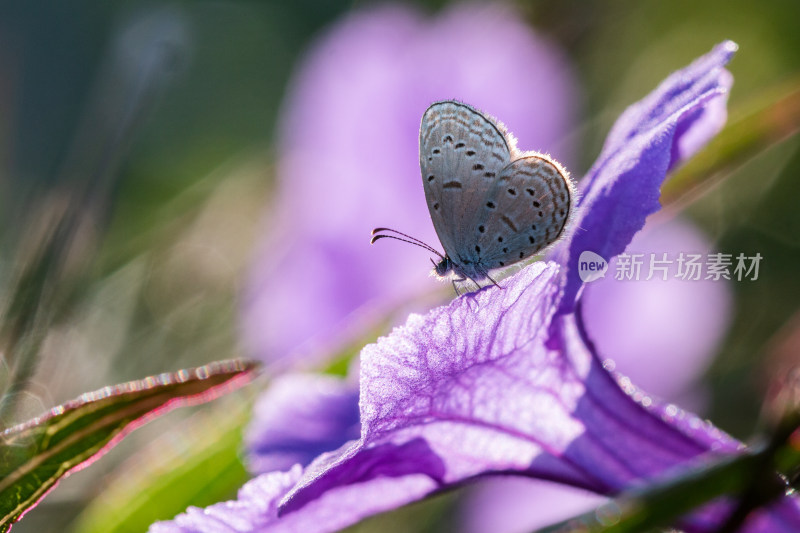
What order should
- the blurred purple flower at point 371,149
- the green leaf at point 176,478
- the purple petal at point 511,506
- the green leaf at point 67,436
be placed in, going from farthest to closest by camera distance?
the blurred purple flower at point 371,149 < the purple petal at point 511,506 < the green leaf at point 176,478 < the green leaf at point 67,436

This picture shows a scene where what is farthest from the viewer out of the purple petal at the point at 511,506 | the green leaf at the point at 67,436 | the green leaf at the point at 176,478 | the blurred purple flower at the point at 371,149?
the blurred purple flower at the point at 371,149

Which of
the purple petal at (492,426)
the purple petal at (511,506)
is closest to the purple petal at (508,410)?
the purple petal at (492,426)

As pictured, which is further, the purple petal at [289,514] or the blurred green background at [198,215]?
the blurred green background at [198,215]

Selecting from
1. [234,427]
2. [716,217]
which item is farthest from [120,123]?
[716,217]

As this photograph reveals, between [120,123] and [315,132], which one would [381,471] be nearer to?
[120,123]

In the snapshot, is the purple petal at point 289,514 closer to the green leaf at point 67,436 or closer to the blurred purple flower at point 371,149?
the green leaf at point 67,436

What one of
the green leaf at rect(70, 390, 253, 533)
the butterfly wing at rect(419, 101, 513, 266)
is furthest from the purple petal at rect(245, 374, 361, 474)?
the butterfly wing at rect(419, 101, 513, 266)

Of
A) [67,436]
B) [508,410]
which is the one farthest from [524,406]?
[67,436]
